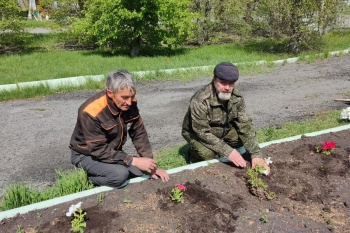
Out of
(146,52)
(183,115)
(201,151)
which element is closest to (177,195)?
(201,151)

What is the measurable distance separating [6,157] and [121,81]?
2.77m

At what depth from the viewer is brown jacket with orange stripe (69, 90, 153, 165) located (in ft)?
9.62

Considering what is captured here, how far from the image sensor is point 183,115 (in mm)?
6105

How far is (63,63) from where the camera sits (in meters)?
10.2

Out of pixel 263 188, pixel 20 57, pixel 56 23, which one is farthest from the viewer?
pixel 56 23

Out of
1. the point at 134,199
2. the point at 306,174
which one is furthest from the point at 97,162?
the point at 306,174

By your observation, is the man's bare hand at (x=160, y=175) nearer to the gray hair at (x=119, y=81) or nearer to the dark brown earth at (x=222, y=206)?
the dark brown earth at (x=222, y=206)

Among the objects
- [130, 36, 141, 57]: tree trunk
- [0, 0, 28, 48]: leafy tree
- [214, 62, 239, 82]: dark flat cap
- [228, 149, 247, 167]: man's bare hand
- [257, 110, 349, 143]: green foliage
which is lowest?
[257, 110, 349, 143]: green foliage

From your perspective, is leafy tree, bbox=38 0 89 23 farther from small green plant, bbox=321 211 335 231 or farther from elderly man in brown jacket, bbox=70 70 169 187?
small green plant, bbox=321 211 335 231

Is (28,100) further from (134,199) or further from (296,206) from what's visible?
(296,206)

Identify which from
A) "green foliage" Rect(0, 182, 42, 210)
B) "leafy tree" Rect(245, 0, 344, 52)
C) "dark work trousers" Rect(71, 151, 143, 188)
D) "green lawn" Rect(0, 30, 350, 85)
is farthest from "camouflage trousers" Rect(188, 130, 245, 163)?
"leafy tree" Rect(245, 0, 344, 52)

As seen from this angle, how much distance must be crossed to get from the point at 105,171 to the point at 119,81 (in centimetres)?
95

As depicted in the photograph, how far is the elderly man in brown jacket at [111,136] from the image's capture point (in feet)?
9.44

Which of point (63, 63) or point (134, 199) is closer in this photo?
point (134, 199)
